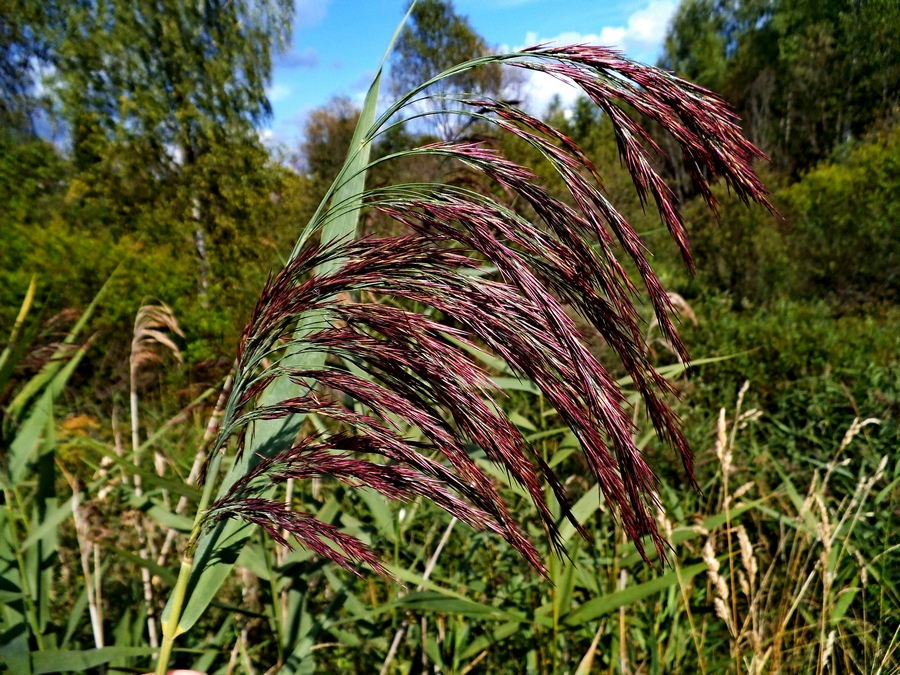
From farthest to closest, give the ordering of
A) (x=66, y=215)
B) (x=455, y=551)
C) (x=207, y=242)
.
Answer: (x=66, y=215) → (x=207, y=242) → (x=455, y=551)

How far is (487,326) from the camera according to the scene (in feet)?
1.88

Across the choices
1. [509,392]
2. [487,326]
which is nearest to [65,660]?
[487,326]

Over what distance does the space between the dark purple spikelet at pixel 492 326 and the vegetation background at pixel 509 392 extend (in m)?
0.20

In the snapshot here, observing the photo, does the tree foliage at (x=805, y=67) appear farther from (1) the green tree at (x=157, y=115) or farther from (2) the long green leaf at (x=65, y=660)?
(1) the green tree at (x=157, y=115)

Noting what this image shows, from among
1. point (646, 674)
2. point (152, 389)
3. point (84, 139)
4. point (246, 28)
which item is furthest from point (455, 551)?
point (246, 28)

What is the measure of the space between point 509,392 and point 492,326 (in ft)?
8.22

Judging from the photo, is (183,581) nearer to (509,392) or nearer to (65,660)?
(65,660)

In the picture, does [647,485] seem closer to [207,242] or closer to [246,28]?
[207,242]

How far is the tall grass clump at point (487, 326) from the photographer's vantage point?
1.86 ft

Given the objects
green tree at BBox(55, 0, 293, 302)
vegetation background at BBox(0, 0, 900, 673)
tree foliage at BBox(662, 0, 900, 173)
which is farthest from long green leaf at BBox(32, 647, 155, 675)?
green tree at BBox(55, 0, 293, 302)

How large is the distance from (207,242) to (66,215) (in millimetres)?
4282

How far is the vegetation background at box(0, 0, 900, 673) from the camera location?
1.28 m

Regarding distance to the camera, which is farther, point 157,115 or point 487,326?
point 157,115

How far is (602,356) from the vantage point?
4176 mm
